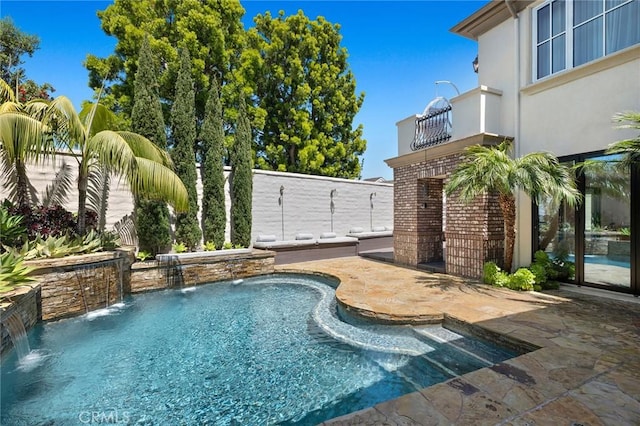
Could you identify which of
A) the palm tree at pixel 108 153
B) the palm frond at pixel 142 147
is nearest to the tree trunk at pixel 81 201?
the palm tree at pixel 108 153

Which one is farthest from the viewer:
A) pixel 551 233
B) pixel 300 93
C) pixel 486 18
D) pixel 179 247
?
pixel 300 93

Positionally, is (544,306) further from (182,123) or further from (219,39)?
(219,39)

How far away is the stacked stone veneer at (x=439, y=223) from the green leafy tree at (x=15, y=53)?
1832cm

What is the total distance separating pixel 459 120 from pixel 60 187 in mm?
11056

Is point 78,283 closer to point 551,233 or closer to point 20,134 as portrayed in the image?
point 20,134

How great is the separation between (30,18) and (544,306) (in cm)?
1502

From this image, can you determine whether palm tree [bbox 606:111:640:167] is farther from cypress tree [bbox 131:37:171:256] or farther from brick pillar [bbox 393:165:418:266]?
cypress tree [bbox 131:37:171:256]

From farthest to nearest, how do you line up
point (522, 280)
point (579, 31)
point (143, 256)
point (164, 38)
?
point (164, 38), point (143, 256), point (522, 280), point (579, 31)

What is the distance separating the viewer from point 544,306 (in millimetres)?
5465

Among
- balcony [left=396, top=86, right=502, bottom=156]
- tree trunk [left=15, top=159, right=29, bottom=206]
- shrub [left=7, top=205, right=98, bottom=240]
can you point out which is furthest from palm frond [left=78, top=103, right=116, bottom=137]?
balcony [left=396, top=86, right=502, bottom=156]

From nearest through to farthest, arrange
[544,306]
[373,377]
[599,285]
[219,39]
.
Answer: [373,377], [544,306], [599,285], [219,39]

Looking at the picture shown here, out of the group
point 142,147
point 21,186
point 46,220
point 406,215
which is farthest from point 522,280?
point 21,186

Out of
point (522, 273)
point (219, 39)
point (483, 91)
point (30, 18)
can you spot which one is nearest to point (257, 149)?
point (219, 39)

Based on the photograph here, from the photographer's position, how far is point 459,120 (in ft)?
26.1
